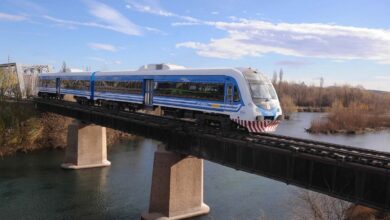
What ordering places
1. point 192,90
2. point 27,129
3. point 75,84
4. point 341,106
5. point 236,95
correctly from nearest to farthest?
point 236,95 < point 192,90 < point 75,84 < point 27,129 < point 341,106

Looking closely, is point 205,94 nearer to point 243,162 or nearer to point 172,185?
point 243,162

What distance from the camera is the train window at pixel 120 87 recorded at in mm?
29234

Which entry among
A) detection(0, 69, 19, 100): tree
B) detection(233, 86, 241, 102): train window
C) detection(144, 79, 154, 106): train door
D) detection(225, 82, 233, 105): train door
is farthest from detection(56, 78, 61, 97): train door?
detection(233, 86, 241, 102): train window

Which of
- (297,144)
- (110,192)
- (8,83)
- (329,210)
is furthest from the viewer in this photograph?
(8,83)

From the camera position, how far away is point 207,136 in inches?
787

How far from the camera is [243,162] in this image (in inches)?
711

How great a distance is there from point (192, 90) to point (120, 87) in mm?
10445

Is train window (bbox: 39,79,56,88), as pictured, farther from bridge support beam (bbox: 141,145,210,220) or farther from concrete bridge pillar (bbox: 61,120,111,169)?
bridge support beam (bbox: 141,145,210,220)

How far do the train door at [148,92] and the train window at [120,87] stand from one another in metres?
0.82

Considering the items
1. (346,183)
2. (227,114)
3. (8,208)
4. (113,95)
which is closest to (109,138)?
(113,95)

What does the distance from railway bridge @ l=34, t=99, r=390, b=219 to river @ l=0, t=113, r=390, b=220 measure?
2841 millimetres

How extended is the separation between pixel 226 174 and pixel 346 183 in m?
21.7

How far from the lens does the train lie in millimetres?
20109

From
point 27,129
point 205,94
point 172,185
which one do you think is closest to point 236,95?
point 205,94
